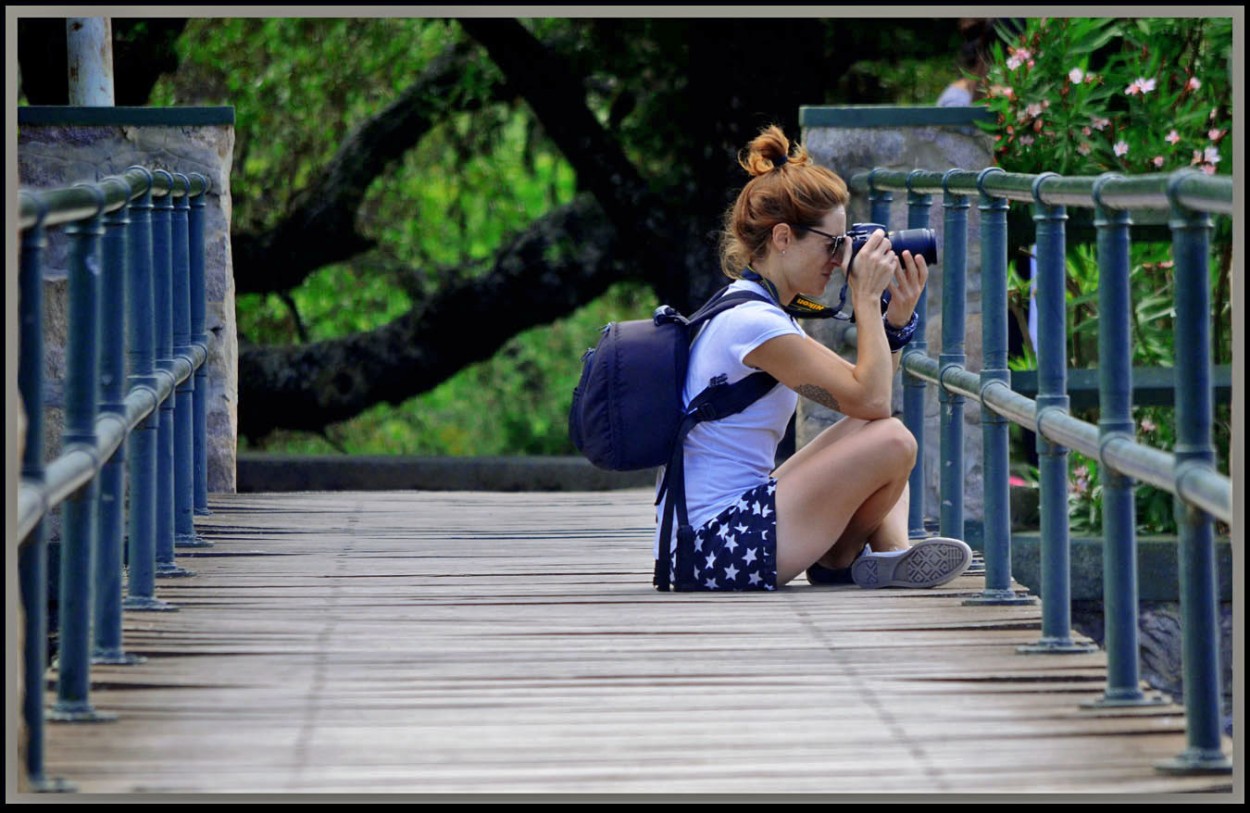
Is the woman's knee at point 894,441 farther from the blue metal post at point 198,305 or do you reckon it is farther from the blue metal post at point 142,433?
the blue metal post at point 198,305

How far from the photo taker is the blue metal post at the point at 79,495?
2.78 m

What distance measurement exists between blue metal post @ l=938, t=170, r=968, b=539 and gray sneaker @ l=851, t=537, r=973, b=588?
22 cm

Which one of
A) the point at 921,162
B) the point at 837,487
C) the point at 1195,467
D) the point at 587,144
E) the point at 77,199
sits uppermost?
the point at 587,144

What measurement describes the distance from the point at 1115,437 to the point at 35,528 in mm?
1544

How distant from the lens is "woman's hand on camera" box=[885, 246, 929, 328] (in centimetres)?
402

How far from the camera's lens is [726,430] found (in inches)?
155

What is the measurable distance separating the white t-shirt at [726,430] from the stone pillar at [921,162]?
Answer: 1660 mm

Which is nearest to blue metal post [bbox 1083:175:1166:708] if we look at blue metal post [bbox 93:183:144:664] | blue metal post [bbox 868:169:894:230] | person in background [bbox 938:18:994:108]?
blue metal post [bbox 93:183:144:664]

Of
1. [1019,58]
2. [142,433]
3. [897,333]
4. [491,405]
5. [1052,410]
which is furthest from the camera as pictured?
[491,405]

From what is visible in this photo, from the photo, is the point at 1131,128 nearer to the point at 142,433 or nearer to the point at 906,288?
the point at 906,288

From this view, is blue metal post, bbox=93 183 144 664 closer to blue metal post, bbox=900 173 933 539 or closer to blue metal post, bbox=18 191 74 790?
blue metal post, bbox=18 191 74 790

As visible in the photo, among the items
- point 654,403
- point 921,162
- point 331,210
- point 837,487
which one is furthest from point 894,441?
point 331,210

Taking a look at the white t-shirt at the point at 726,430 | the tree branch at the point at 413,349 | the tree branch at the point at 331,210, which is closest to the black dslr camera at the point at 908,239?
the white t-shirt at the point at 726,430

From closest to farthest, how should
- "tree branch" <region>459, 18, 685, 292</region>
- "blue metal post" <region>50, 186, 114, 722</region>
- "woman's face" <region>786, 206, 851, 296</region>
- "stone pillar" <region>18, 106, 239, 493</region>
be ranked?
"blue metal post" <region>50, 186, 114, 722</region> < "woman's face" <region>786, 206, 851, 296</region> < "stone pillar" <region>18, 106, 239, 493</region> < "tree branch" <region>459, 18, 685, 292</region>
